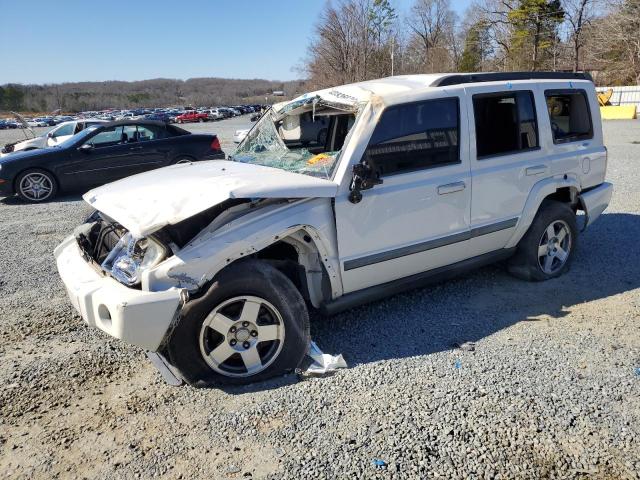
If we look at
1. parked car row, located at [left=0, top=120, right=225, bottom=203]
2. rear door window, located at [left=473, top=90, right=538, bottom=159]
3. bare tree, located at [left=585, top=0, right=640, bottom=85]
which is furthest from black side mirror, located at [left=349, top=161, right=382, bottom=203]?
bare tree, located at [left=585, top=0, right=640, bottom=85]

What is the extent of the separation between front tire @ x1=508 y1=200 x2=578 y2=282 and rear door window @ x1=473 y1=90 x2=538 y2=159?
0.69 meters

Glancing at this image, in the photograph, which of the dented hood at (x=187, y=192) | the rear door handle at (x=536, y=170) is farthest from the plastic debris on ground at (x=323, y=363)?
the rear door handle at (x=536, y=170)

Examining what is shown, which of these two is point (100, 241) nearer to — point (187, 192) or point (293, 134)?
point (187, 192)

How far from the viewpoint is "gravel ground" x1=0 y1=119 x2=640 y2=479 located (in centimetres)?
239

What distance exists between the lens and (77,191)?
1020 cm

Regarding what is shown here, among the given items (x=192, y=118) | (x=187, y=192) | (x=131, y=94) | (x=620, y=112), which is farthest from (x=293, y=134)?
(x=131, y=94)

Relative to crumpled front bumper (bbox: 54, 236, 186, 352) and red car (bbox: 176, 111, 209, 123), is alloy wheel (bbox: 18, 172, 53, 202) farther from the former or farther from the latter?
red car (bbox: 176, 111, 209, 123)

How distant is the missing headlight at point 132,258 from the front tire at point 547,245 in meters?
3.25

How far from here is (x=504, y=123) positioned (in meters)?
4.17

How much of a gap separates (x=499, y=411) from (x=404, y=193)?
1.57 meters

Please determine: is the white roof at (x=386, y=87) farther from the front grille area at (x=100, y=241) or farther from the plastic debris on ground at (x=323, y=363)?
the front grille area at (x=100, y=241)

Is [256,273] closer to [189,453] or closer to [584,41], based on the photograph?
[189,453]

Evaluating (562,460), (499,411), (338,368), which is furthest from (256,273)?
(562,460)

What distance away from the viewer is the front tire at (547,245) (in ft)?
14.6
